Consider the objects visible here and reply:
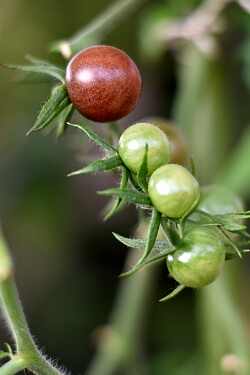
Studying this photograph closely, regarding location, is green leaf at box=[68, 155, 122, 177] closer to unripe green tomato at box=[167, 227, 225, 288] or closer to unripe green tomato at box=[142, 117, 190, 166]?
unripe green tomato at box=[167, 227, 225, 288]

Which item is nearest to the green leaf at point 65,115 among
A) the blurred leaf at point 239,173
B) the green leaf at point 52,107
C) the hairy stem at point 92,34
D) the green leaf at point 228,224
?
the green leaf at point 52,107

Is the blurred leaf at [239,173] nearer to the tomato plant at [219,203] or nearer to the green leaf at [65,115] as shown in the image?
the tomato plant at [219,203]

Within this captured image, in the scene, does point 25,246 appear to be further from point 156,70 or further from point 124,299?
→ point 156,70

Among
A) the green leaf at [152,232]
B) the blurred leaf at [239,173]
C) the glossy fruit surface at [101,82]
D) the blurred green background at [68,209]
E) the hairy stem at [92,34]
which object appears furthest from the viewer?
the blurred green background at [68,209]

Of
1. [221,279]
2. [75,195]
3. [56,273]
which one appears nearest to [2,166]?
[75,195]

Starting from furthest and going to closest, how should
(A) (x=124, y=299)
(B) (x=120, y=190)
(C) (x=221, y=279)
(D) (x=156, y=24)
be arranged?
(D) (x=156, y=24), (A) (x=124, y=299), (C) (x=221, y=279), (B) (x=120, y=190)

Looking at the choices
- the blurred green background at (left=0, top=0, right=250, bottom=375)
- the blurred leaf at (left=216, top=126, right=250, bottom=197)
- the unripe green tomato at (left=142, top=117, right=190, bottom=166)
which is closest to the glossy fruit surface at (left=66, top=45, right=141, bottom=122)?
the unripe green tomato at (left=142, top=117, right=190, bottom=166)

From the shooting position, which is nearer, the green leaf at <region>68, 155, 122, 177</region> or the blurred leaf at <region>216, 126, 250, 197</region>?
the green leaf at <region>68, 155, 122, 177</region>
